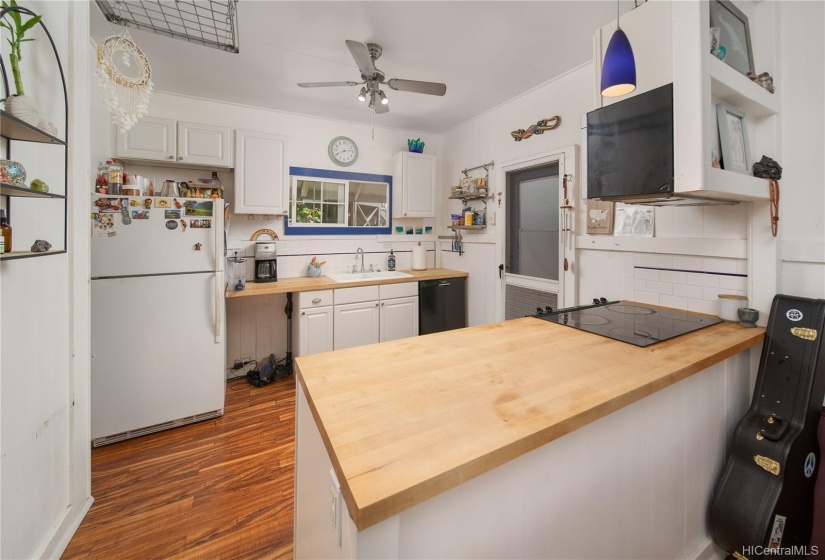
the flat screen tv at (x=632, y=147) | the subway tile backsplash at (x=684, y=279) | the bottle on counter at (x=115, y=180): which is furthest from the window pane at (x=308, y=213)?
the subway tile backsplash at (x=684, y=279)

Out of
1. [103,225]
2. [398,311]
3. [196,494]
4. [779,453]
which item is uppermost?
[103,225]

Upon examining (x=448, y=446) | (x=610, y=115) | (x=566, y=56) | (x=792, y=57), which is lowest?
(x=448, y=446)

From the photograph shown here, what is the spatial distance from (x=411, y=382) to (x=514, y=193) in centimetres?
275

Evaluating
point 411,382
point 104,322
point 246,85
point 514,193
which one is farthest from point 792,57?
point 104,322

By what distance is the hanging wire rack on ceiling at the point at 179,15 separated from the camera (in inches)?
61.5

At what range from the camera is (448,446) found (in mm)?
683

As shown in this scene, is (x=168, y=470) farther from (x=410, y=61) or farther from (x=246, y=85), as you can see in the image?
(x=410, y=61)

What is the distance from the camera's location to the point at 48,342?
1.36m

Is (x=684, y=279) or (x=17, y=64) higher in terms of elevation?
(x=17, y=64)

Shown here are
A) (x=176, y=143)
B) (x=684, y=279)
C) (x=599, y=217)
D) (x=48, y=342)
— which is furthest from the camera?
(x=176, y=143)

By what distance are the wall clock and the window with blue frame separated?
131 mm

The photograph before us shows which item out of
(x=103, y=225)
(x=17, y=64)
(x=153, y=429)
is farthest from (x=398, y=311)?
(x=17, y=64)

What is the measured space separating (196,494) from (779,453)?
8.56ft

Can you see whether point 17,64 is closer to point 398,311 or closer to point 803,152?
point 398,311
